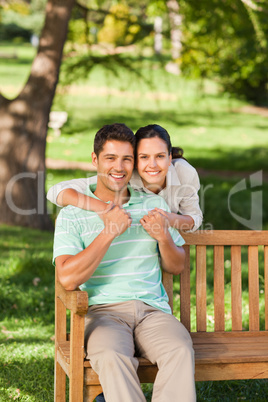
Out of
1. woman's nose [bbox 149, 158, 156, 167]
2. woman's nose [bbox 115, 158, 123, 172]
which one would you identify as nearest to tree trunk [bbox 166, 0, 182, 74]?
woman's nose [bbox 149, 158, 156, 167]

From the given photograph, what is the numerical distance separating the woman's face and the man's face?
0.09 metres

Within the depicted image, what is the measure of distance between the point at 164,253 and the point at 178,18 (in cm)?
989

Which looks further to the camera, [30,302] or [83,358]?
[30,302]

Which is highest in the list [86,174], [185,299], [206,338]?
[86,174]

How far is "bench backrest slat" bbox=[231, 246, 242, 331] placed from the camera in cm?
372

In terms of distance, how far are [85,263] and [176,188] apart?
2.82 ft

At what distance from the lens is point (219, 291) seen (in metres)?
3.72

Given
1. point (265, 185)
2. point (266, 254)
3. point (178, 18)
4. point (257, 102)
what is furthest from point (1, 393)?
point (257, 102)

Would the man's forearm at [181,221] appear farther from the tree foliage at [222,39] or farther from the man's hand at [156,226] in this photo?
the tree foliage at [222,39]

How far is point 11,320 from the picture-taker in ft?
16.8

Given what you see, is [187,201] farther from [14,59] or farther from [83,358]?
[14,59]

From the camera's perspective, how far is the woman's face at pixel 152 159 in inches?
132

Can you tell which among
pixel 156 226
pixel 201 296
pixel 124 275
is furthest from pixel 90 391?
pixel 201 296

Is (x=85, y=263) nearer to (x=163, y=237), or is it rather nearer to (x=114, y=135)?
(x=163, y=237)
